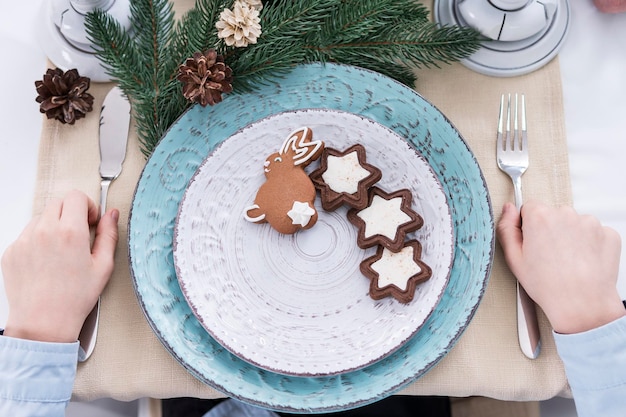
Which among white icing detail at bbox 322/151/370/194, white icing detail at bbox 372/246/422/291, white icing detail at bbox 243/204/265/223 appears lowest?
white icing detail at bbox 372/246/422/291

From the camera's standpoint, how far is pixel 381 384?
762 millimetres

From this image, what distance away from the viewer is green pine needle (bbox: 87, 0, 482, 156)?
2.63 ft

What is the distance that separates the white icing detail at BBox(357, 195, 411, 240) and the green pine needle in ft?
0.69

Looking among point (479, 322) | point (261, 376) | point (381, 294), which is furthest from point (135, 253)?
point (479, 322)

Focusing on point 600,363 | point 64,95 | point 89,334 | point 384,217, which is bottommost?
point 600,363

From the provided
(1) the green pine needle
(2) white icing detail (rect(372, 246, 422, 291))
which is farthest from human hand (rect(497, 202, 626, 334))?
(1) the green pine needle

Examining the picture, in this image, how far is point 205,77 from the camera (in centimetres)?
77

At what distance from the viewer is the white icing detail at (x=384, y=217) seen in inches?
31.4

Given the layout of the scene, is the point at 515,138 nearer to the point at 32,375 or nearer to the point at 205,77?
the point at 205,77

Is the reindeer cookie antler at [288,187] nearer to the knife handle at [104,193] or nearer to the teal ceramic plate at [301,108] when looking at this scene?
the teal ceramic plate at [301,108]

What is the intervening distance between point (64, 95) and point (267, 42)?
1.11ft

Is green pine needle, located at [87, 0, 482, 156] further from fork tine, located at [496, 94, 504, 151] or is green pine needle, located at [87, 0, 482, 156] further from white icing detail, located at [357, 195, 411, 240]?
white icing detail, located at [357, 195, 411, 240]

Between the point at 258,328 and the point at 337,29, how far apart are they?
446 millimetres

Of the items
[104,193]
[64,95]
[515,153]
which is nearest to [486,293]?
[515,153]
